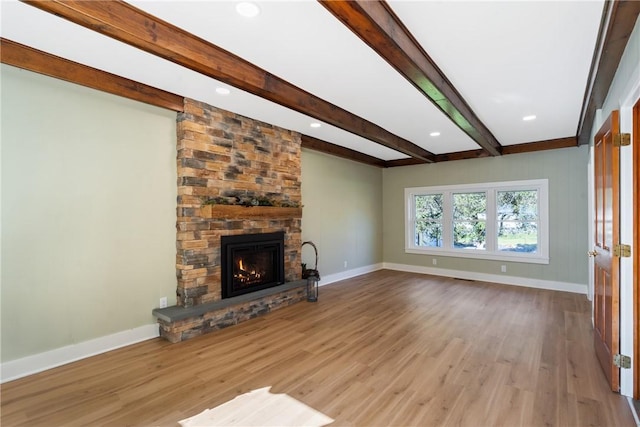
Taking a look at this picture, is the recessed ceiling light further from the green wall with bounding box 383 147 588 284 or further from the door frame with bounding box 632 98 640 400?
the green wall with bounding box 383 147 588 284

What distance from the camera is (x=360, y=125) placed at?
13.7 feet

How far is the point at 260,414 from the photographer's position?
2.04 meters

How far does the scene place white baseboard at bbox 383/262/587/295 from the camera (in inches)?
207

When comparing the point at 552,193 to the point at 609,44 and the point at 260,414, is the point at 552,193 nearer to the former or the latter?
the point at 609,44

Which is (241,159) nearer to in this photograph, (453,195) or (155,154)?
(155,154)

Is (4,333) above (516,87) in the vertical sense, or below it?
below

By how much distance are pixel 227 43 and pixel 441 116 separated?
2901mm

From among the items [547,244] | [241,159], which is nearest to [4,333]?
[241,159]

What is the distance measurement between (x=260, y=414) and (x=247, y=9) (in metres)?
2.71

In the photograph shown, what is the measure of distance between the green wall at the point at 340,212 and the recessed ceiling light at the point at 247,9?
3.46m

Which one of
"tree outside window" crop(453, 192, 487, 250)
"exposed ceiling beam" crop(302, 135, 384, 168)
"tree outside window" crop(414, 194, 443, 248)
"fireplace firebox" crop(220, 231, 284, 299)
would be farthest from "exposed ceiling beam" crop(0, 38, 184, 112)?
"tree outside window" crop(453, 192, 487, 250)

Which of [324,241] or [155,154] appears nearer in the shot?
[155,154]

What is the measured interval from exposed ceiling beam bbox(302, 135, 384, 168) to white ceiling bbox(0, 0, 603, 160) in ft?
4.27

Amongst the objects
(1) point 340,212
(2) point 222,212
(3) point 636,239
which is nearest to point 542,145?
(1) point 340,212
